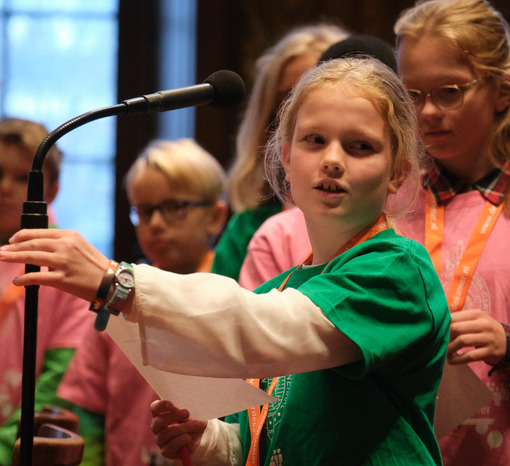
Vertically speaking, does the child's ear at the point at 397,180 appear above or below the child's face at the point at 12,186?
above

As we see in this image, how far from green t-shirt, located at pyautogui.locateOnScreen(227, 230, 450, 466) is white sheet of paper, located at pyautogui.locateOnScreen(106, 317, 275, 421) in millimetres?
89

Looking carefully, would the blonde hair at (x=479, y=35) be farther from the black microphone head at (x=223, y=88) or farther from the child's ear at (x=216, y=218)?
the child's ear at (x=216, y=218)

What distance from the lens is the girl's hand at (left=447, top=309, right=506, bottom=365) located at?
1.66 m

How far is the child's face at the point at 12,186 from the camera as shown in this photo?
2.71 m

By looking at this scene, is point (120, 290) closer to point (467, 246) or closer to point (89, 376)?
point (467, 246)

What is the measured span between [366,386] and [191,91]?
57 centimetres

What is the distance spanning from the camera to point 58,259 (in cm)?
109

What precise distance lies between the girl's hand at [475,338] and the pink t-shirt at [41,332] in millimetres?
1328

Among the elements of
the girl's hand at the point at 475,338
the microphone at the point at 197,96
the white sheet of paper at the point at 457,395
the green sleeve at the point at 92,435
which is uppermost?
the microphone at the point at 197,96

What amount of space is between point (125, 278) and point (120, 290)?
0.02 m

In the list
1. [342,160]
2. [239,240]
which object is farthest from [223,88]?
[239,240]

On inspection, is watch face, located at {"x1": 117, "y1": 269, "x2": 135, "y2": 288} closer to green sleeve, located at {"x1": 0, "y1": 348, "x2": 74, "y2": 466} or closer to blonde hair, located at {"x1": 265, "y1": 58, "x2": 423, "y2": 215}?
blonde hair, located at {"x1": 265, "y1": 58, "x2": 423, "y2": 215}

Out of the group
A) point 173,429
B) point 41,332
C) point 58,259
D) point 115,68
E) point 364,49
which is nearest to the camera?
point 58,259

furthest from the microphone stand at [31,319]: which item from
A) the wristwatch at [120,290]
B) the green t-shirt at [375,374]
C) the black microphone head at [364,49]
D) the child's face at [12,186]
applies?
the child's face at [12,186]
